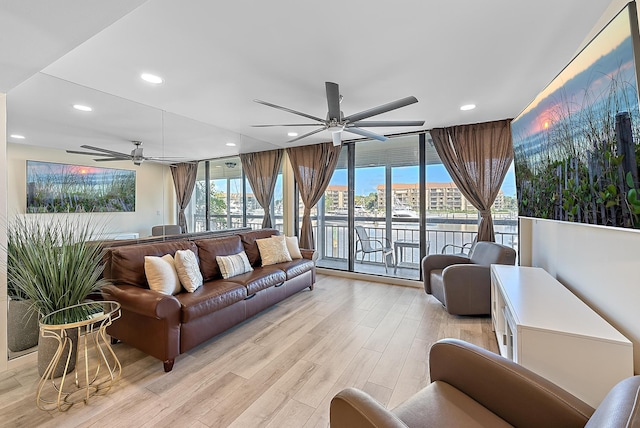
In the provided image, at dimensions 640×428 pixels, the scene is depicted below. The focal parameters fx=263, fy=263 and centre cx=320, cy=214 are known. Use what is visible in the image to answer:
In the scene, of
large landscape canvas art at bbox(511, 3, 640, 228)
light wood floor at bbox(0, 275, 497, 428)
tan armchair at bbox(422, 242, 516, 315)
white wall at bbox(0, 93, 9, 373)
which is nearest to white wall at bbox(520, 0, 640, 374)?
large landscape canvas art at bbox(511, 3, 640, 228)

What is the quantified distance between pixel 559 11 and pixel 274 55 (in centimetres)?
190

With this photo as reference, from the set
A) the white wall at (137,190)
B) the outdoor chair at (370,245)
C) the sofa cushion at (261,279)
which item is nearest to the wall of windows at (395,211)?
the outdoor chair at (370,245)

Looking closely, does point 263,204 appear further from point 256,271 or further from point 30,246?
point 30,246

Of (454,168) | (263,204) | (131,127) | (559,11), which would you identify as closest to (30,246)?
(131,127)

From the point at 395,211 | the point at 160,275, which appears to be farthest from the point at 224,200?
the point at 395,211

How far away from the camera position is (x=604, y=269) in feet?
5.60

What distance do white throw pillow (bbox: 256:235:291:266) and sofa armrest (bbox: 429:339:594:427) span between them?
2735 mm

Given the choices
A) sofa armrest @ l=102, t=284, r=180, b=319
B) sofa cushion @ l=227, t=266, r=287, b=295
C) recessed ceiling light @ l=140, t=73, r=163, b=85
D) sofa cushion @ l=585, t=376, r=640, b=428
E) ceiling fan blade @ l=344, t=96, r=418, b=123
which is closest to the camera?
sofa cushion @ l=585, t=376, r=640, b=428

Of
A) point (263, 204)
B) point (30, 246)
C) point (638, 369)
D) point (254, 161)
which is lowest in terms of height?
point (638, 369)

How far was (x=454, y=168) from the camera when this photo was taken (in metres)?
3.99

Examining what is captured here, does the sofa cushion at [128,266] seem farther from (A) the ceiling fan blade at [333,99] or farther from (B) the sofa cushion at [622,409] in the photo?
(B) the sofa cushion at [622,409]

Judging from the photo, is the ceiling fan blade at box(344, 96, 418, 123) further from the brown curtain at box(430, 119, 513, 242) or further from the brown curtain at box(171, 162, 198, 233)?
the brown curtain at box(171, 162, 198, 233)

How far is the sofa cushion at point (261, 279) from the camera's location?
293 centimetres

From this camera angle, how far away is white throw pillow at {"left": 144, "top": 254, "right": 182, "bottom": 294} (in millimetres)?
2441
